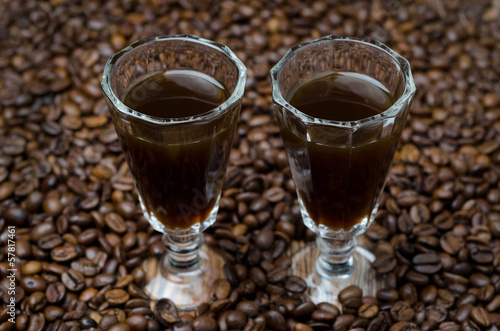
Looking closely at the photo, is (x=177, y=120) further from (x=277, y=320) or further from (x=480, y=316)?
(x=480, y=316)

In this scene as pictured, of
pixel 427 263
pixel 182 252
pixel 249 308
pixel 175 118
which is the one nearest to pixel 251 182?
pixel 182 252

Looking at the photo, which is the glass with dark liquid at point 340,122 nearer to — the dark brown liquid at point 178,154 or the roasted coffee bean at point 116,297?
the dark brown liquid at point 178,154

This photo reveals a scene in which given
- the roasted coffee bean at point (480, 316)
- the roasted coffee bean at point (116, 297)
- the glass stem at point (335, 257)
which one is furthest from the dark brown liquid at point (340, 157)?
the roasted coffee bean at point (116, 297)

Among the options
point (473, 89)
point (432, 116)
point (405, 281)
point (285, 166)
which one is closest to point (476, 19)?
point (473, 89)

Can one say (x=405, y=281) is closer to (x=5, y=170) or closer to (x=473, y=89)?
(x=473, y=89)

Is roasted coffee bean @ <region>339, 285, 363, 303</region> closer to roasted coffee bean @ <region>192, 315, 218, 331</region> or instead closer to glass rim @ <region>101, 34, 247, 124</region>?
roasted coffee bean @ <region>192, 315, 218, 331</region>

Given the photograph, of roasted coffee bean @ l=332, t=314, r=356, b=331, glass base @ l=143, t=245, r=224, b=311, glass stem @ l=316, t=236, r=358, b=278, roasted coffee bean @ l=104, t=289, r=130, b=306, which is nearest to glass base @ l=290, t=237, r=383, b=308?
glass stem @ l=316, t=236, r=358, b=278
